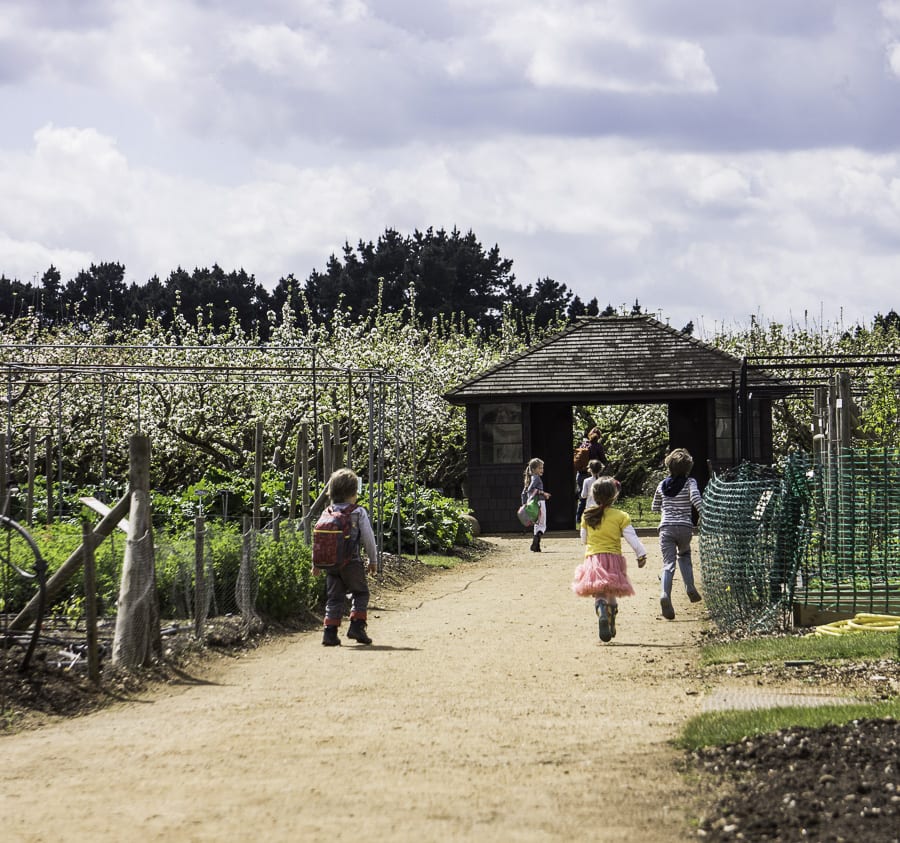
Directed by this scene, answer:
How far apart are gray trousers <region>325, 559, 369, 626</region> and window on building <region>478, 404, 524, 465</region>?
1589 centimetres

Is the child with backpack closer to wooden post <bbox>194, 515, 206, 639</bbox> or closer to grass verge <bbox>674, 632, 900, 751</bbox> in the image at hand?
wooden post <bbox>194, 515, 206, 639</bbox>

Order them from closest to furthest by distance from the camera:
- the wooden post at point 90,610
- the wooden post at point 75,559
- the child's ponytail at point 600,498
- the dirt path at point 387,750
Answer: the dirt path at point 387,750 → the wooden post at point 90,610 → the wooden post at point 75,559 → the child's ponytail at point 600,498

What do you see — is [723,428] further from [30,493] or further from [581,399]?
[30,493]

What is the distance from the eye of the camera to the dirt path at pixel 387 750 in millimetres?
5621

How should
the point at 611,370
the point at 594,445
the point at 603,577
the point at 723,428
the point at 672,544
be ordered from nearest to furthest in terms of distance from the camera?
the point at 603,577 → the point at 672,544 → the point at 594,445 → the point at 723,428 → the point at 611,370

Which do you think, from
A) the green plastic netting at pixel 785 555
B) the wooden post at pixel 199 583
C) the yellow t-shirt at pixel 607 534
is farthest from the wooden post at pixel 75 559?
A: the green plastic netting at pixel 785 555

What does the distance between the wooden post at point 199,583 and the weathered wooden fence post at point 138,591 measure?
1.00 metres

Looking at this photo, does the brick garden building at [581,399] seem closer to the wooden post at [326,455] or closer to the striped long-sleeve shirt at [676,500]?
the wooden post at [326,455]

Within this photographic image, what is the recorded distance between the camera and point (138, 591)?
9789 millimetres

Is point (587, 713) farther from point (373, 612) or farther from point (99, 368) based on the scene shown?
point (99, 368)

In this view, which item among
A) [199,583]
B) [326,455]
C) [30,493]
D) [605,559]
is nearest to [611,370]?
[326,455]

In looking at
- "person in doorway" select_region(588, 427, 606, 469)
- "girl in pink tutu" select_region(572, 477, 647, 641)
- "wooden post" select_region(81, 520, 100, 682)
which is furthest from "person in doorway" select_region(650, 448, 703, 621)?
"person in doorway" select_region(588, 427, 606, 469)

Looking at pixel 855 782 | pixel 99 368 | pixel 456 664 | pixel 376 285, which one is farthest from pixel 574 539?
pixel 376 285

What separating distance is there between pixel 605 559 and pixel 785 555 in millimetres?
1455
